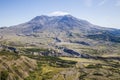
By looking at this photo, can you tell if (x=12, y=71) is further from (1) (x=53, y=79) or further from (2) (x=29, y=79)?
(1) (x=53, y=79)

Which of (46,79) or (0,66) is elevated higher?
(0,66)

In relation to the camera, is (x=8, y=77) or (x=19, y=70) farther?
(x=19, y=70)

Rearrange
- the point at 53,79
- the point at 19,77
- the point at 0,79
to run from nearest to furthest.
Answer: the point at 0,79, the point at 19,77, the point at 53,79

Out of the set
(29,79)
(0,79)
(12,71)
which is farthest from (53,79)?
(0,79)

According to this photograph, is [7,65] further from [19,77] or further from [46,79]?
[46,79]

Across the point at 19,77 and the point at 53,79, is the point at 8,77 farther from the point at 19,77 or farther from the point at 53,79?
the point at 53,79

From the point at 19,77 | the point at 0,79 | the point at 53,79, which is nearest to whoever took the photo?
the point at 0,79

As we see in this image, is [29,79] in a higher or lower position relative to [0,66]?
lower

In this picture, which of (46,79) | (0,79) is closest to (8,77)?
(0,79)
